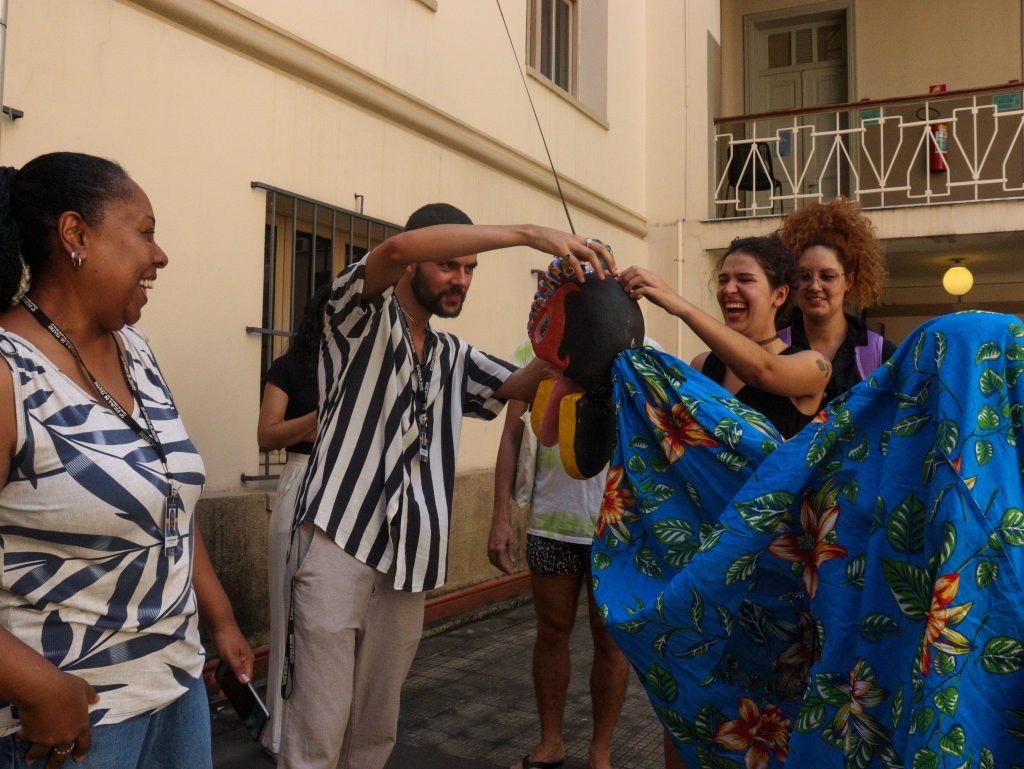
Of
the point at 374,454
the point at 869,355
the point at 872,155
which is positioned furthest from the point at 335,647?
the point at 872,155

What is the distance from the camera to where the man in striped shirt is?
2.66 metres

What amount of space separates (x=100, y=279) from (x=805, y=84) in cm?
1235

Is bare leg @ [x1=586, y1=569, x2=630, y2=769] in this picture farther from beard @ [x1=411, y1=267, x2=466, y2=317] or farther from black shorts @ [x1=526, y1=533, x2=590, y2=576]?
beard @ [x1=411, y1=267, x2=466, y2=317]

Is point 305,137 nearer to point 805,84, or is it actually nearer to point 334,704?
point 334,704

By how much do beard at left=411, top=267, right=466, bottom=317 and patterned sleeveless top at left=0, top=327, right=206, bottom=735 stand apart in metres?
1.17

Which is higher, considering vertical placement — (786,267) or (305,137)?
(305,137)

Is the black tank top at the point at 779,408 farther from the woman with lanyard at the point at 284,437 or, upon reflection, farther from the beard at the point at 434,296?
the woman with lanyard at the point at 284,437

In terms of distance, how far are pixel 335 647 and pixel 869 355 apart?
1964 millimetres

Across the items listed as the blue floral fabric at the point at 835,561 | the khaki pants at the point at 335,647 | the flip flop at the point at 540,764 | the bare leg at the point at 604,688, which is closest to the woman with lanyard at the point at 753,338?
the blue floral fabric at the point at 835,561

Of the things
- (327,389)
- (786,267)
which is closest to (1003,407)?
(786,267)

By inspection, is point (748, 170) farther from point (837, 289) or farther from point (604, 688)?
point (604, 688)

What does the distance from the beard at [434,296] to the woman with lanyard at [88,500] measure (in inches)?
41.0

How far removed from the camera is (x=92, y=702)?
1.73 metres

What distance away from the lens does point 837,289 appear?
3.30m
